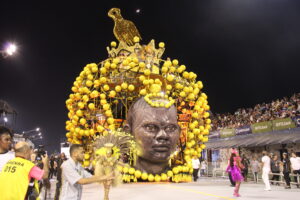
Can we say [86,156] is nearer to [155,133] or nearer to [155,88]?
[155,133]

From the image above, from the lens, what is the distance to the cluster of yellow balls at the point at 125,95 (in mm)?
11844

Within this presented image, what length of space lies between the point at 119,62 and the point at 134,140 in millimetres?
3560

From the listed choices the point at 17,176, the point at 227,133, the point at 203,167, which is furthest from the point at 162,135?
the point at 227,133

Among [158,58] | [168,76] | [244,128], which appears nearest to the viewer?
[168,76]

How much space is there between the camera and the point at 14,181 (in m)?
3.47

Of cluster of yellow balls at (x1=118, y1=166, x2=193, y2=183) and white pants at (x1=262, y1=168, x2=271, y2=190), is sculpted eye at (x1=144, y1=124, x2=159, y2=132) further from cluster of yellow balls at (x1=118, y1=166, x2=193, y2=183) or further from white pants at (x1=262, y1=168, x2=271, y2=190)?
white pants at (x1=262, y1=168, x2=271, y2=190)

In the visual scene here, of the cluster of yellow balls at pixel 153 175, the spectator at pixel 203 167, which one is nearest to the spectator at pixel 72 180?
the cluster of yellow balls at pixel 153 175

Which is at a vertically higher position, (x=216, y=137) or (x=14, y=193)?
(x=216, y=137)

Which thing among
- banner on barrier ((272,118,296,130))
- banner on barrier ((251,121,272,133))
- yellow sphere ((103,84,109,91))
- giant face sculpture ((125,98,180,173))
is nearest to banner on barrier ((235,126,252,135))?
banner on barrier ((251,121,272,133))

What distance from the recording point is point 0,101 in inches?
1043

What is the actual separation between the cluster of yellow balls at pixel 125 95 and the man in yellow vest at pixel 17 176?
25.8ft

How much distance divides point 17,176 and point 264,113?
26.6 meters

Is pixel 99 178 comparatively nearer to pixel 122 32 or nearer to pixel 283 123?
pixel 122 32

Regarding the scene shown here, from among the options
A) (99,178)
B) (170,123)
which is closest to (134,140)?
(170,123)
